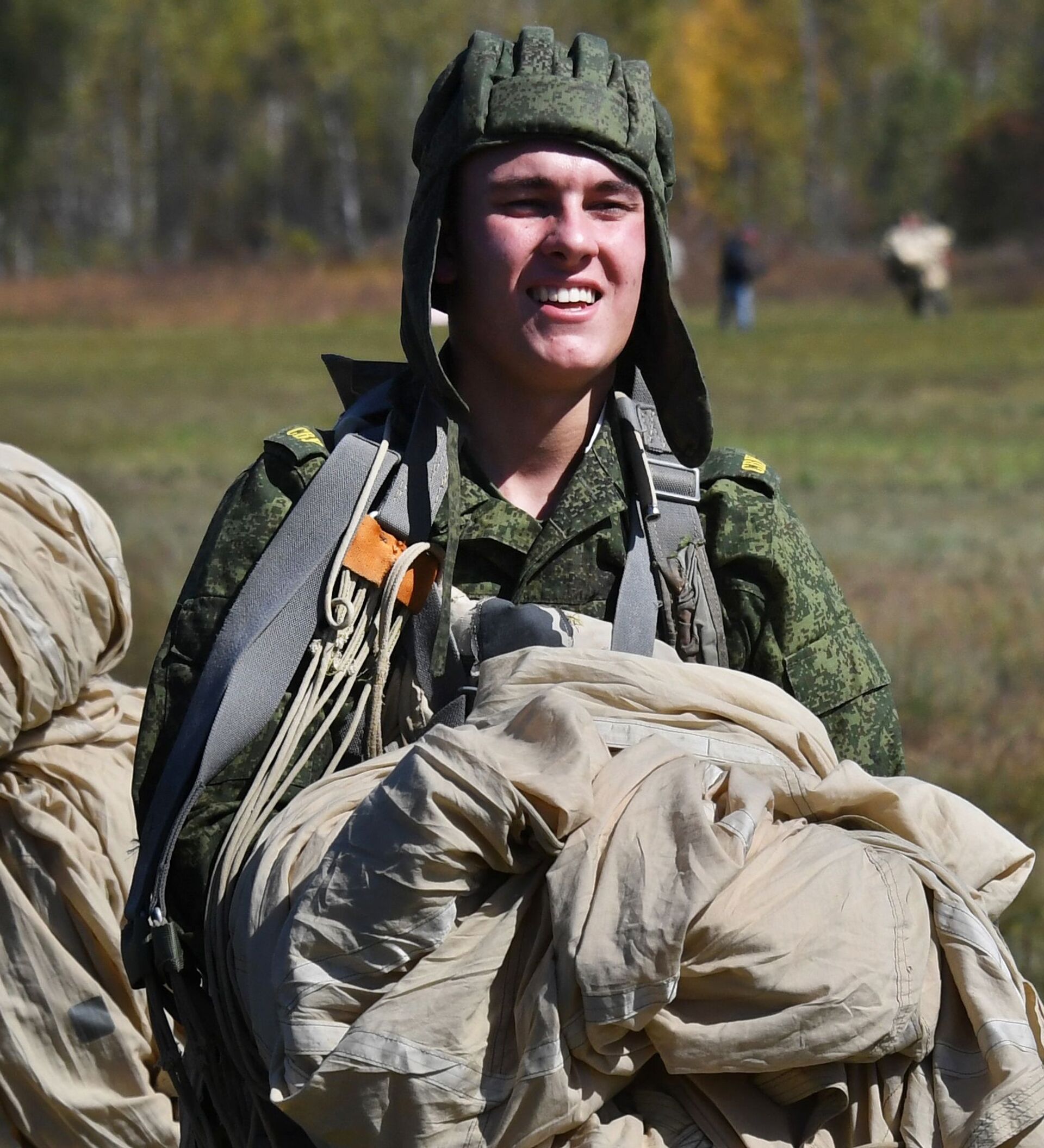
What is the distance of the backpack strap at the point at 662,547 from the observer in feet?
10.3

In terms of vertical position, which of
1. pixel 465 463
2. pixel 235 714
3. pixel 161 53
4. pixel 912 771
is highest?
pixel 161 53

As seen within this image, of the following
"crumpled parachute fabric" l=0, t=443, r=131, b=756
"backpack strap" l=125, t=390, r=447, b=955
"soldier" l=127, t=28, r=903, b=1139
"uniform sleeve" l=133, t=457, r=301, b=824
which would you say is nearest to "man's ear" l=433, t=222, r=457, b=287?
"soldier" l=127, t=28, r=903, b=1139

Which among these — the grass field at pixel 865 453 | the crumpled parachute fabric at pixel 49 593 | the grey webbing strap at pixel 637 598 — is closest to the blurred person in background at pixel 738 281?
the grass field at pixel 865 453

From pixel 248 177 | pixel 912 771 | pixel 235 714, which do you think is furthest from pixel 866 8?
pixel 235 714

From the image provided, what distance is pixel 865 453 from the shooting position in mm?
17234

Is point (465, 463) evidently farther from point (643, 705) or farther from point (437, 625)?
point (643, 705)

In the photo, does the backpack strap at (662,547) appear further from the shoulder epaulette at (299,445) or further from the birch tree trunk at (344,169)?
the birch tree trunk at (344,169)

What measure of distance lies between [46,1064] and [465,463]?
185 cm

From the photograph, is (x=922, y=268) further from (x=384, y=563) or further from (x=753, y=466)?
(x=384, y=563)

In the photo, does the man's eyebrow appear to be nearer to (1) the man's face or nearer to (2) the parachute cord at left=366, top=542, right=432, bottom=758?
(1) the man's face

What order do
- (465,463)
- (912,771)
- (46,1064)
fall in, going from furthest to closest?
(912,771)
(46,1064)
(465,463)

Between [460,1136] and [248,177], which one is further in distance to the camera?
[248,177]

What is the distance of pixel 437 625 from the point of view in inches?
124

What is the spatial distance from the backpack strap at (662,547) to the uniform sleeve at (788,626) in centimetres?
3
